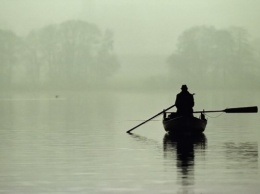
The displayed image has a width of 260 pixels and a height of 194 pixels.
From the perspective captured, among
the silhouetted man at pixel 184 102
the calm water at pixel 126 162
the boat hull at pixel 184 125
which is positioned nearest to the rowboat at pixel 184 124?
the boat hull at pixel 184 125

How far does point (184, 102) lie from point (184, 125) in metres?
0.94

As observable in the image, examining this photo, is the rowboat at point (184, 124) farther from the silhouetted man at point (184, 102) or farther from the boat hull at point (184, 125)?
the silhouetted man at point (184, 102)

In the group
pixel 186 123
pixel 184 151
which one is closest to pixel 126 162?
pixel 184 151

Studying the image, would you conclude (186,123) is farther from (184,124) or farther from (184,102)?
(184,102)

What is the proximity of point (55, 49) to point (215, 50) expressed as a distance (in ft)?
92.3

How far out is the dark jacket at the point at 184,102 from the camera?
35.5 meters

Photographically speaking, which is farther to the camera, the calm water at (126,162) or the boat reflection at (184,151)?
the boat reflection at (184,151)

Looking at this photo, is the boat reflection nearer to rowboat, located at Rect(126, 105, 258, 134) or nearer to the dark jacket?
rowboat, located at Rect(126, 105, 258, 134)

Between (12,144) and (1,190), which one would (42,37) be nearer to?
(12,144)

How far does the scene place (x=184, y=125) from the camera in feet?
118

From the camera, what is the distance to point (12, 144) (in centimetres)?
3192

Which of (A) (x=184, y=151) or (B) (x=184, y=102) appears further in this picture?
(B) (x=184, y=102)

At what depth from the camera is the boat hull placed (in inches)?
1407

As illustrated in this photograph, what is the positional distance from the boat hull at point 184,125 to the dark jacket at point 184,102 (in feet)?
1.29
